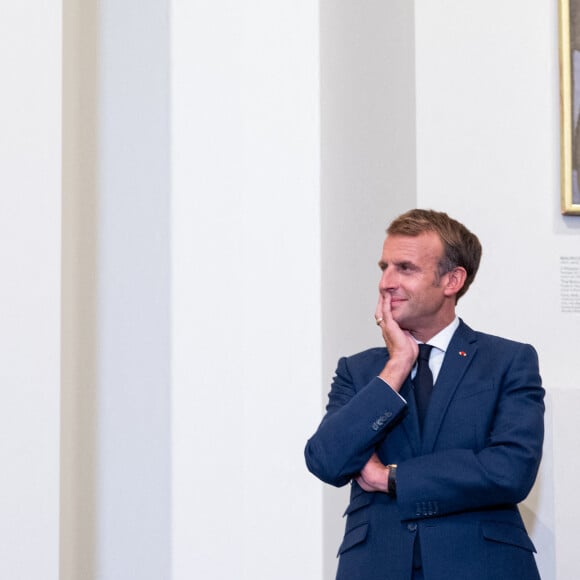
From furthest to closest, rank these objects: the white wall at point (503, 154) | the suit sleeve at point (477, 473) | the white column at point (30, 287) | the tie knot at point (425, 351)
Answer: the white wall at point (503, 154) → the white column at point (30, 287) → the tie knot at point (425, 351) → the suit sleeve at point (477, 473)

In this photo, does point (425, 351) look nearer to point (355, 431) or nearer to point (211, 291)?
point (355, 431)

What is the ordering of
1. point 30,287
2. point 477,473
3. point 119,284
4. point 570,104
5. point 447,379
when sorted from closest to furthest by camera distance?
point 477,473, point 447,379, point 30,287, point 119,284, point 570,104

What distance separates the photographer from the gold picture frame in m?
4.53

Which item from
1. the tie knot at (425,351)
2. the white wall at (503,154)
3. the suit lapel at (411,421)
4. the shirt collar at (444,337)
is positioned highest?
the white wall at (503,154)

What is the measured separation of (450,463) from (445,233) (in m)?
0.76

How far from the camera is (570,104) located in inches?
180

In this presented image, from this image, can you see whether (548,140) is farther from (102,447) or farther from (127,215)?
(102,447)

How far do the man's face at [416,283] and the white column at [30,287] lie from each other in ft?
3.74

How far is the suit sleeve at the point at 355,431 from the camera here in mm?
2969

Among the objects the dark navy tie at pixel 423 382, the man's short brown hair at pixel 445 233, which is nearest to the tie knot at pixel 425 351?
the dark navy tie at pixel 423 382

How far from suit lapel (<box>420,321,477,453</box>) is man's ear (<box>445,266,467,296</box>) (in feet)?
0.47

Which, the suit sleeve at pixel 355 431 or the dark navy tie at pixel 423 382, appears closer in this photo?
the suit sleeve at pixel 355 431

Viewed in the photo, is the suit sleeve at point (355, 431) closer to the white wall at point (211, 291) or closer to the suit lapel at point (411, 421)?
the suit lapel at point (411, 421)

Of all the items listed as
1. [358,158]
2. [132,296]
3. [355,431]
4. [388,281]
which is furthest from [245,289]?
[355,431]
